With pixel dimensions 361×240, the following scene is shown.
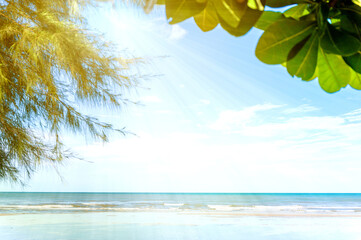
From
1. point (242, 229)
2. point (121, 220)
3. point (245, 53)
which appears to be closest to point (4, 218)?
point (121, 220)

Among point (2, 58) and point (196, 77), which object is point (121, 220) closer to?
point (2, 58)

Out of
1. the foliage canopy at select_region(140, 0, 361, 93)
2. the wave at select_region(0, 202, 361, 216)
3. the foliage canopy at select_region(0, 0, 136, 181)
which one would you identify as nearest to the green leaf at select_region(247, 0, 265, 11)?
the foliage canopy at select_region(140, 0, 361, 93)

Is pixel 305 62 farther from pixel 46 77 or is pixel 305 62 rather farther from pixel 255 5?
pixel 46 77

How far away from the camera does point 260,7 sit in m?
0.09

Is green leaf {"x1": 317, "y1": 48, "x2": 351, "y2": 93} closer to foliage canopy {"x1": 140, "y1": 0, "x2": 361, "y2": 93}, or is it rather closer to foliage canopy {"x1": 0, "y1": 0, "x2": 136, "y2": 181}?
foliage canopy {"x1": 140, "y1": 0, "x2": 361, "y2": 93}

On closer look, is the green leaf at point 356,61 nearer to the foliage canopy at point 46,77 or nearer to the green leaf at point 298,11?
the green leaf at point 298,11

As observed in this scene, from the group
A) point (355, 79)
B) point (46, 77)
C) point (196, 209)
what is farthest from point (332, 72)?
point (196, 209)

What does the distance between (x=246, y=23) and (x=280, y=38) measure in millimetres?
27

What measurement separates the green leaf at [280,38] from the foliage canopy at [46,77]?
1586mm

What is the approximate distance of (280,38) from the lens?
11 centimetres

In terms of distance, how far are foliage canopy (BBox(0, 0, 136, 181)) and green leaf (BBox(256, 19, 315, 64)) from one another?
5.20 ft

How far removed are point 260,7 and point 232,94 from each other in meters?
14.6

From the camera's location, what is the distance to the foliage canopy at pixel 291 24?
0.09 metres

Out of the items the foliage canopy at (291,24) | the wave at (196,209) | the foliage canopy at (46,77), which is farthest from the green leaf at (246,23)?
the wave at (196,209)
